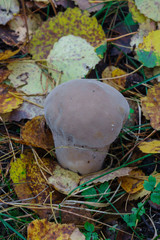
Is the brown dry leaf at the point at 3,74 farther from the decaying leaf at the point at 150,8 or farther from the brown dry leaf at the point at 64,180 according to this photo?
the decaying leaf at the point at 150,8

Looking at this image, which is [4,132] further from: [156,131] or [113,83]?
[156,131]

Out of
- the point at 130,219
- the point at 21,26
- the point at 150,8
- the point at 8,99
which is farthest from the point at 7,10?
the point at 130,219

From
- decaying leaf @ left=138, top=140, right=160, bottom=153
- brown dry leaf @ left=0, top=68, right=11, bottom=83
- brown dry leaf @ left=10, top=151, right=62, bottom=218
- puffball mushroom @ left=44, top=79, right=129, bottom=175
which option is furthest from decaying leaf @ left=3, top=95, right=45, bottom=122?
decaying leaf @ left=138, top=140, right=160, bottom=153

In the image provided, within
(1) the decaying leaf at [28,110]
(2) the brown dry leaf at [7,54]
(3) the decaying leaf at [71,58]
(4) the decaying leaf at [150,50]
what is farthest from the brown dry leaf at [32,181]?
(4) the decaying leaf at [150,50]

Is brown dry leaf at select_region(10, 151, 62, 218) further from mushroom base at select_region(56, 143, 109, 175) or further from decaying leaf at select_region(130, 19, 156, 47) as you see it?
decaying leaf at select_region(130, 19, 156, 47)

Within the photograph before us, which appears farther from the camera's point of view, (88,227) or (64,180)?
(64,180)

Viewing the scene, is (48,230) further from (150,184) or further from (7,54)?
(7,54)
